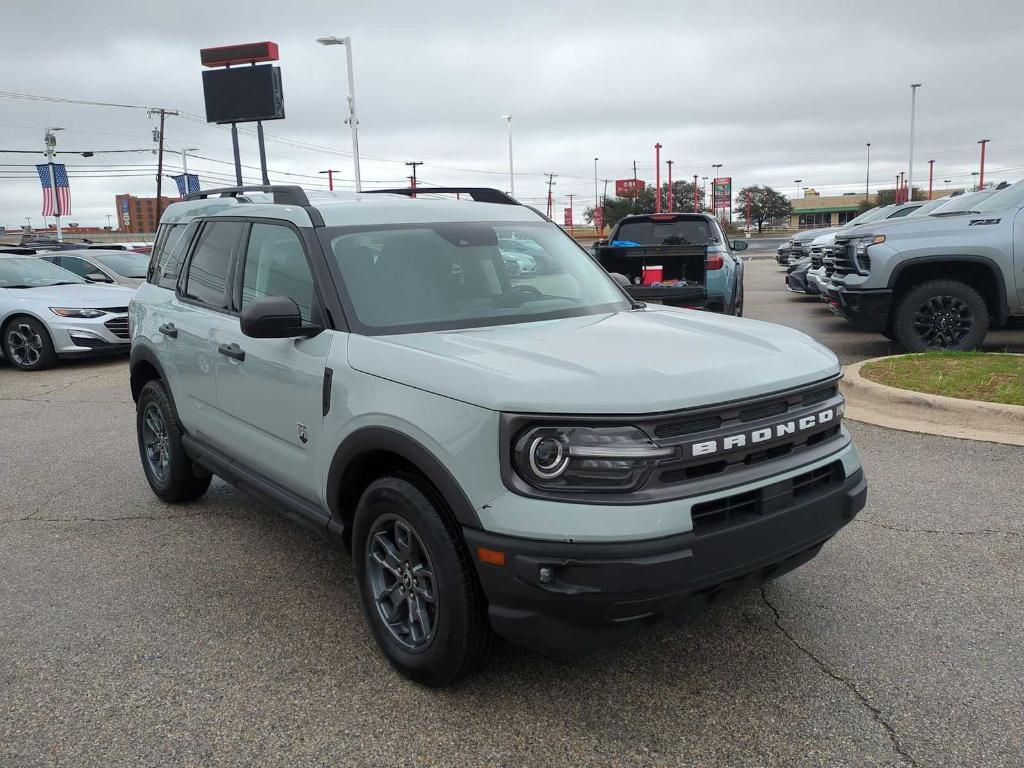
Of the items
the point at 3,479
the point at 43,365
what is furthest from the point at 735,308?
the point at 43,365

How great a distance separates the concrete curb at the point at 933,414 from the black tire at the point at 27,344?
9.95 meters

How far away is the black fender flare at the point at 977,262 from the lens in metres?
8.49

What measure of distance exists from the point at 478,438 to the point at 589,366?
453mm

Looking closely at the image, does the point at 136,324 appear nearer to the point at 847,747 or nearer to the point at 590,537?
the point at 590,537

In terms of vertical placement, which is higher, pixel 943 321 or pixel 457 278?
pixel 457 278

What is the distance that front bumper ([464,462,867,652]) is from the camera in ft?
8.25

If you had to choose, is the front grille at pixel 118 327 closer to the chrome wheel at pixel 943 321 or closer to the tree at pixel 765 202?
the chrome wheel at pixel 943 321

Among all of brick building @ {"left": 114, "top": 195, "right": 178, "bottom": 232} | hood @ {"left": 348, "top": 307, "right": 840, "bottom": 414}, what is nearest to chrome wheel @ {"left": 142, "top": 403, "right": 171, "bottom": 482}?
hood @ {"left": 348, "top": 307, "right": 840, "bottom": 414}

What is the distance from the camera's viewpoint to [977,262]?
8547mm

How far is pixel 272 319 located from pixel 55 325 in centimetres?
919

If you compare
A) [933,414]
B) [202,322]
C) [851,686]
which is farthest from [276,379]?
[933,414]

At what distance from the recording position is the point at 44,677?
327 centimetres

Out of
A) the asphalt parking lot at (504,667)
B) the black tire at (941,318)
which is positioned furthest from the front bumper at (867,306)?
the asphalt parking lot at (504,667)

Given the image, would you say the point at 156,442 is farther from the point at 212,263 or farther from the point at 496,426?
the point at 496,426
